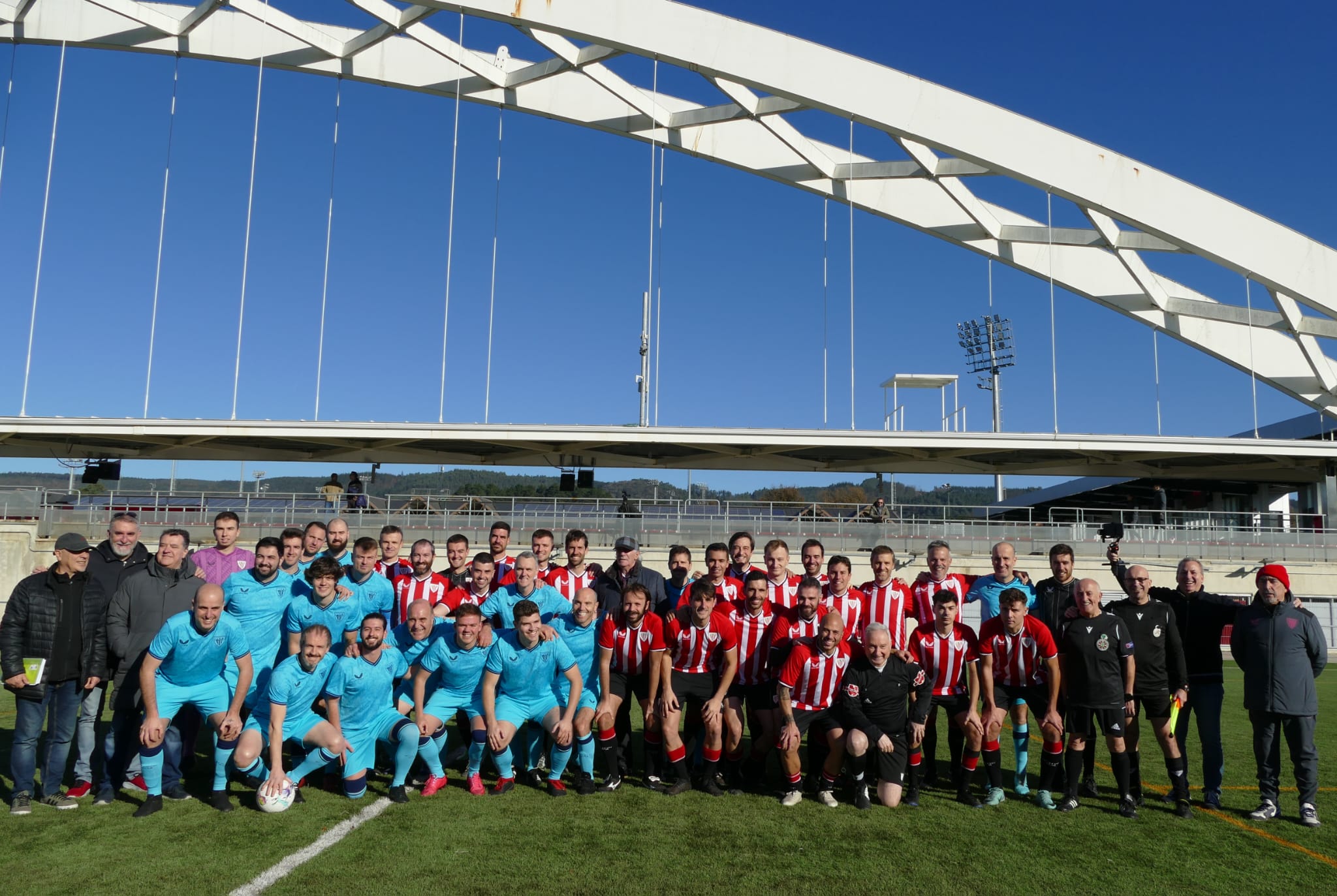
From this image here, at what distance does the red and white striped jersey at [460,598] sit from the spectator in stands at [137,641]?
1.64 m

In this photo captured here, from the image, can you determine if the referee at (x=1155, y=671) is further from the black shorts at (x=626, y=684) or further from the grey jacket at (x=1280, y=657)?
the black shorts at (x=626, y=684)

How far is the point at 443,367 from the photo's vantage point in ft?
72.1

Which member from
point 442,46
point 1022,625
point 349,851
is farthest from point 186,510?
point 1022,625

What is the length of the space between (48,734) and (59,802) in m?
0.40

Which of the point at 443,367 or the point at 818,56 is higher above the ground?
the point at 818,56

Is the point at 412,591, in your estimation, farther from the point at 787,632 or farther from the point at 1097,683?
the point at 1097,683

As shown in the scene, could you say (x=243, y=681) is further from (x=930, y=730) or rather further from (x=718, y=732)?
(x=930, y=730)

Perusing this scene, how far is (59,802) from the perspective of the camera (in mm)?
5238

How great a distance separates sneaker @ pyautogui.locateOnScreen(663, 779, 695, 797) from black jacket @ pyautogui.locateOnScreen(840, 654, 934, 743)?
113 cm

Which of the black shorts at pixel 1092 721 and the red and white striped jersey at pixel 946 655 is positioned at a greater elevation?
the red and white striped jersey at pixel 946 655

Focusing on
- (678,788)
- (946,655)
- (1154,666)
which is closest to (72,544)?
(678,788)

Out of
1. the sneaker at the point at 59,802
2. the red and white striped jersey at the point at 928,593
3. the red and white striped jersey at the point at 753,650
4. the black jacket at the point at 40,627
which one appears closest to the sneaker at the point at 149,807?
the sneaker at the point at 59,802

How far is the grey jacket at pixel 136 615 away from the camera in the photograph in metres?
5.50

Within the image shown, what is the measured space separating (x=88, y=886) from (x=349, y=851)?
113 cm
